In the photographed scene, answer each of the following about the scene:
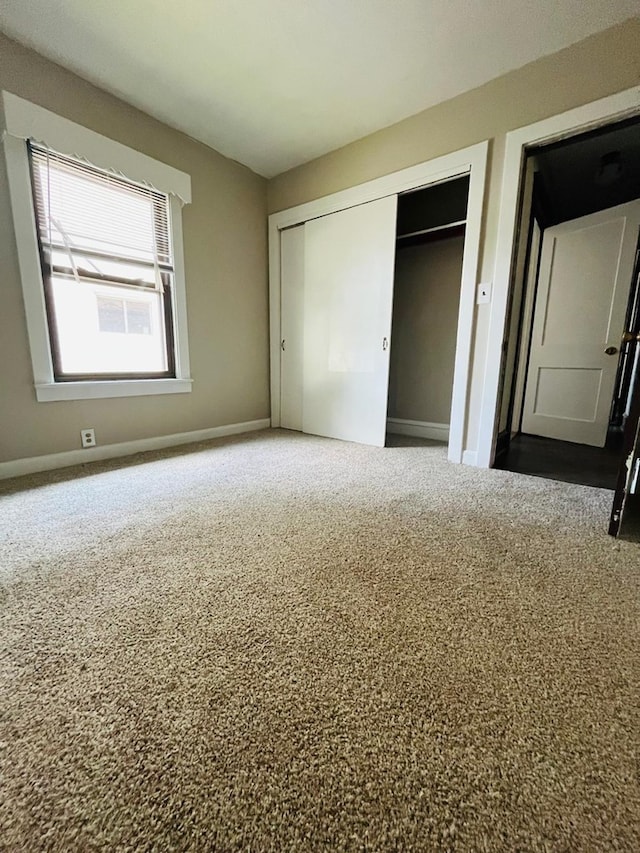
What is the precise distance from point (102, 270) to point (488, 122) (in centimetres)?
279

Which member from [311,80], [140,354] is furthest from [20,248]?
[311,80]

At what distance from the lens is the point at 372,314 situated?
2934mm

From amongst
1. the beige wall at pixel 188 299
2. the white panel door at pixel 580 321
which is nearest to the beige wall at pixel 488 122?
the beige wall at pixel 188 299

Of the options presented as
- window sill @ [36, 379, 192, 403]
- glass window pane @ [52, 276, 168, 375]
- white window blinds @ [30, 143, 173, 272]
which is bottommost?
window sill @ [36, 379, 192, 403]

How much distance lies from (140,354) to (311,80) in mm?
2211

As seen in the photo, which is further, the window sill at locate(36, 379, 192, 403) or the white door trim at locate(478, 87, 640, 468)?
the window sill at locate(36, 379, 192, 403)

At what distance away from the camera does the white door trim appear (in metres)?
1.83

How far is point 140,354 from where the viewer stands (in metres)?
2.71

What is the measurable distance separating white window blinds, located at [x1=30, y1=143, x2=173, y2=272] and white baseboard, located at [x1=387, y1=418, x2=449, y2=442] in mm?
2680

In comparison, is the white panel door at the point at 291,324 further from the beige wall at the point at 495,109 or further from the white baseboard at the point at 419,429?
the white baseboard at the point at 419,429

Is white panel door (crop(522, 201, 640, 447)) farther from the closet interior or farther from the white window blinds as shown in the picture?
the white window blinds

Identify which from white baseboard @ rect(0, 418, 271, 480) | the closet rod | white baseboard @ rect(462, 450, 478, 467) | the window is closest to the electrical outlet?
white baseboard @ rect(0, 418, 271, 480)

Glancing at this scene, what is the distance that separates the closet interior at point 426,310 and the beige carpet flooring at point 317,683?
2122 mm

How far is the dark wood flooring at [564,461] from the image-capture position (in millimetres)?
2262
